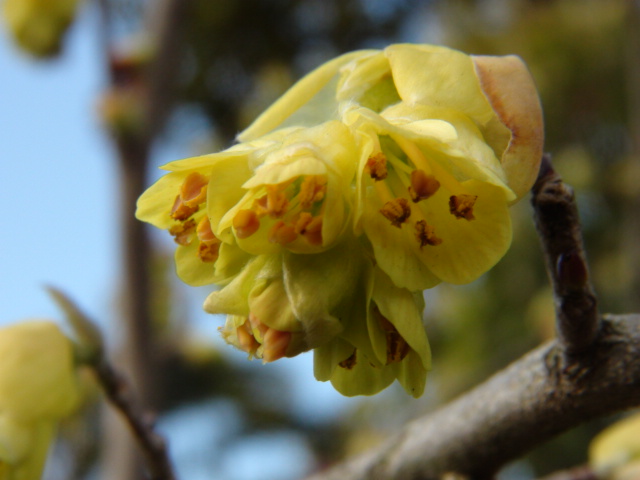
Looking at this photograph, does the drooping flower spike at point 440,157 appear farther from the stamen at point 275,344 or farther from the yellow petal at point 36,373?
the yellow petal at point 36,373


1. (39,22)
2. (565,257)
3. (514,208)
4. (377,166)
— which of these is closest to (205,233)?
(377,166)

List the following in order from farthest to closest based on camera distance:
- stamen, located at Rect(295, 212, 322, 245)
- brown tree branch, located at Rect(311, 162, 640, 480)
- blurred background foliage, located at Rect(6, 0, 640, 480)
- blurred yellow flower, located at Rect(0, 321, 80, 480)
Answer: blurred background foliage, located at Rect(6, 0, 640, 480), blurred yellow flower, located at Rect(0, 321, 80, 480), brown tree branch, located at Rect(311, 162, 640, 480), stamen, located at Rect(295, 212, 322, 245)

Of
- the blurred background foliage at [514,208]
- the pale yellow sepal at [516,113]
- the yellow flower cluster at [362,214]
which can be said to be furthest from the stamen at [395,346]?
the blurred background foliage at [514,208]

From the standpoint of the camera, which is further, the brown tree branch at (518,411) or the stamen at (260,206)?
the brown tree branch at (518,411)

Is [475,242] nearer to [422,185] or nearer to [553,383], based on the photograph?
[422,185]

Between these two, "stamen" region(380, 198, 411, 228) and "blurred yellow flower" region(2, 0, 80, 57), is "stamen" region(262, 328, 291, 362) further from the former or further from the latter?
"blurred yellow flower" region(2, 0, 80, 57)

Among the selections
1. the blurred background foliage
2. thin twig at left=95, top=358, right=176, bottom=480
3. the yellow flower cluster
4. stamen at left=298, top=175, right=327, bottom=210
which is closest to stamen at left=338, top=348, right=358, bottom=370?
the yellow flower cluster
